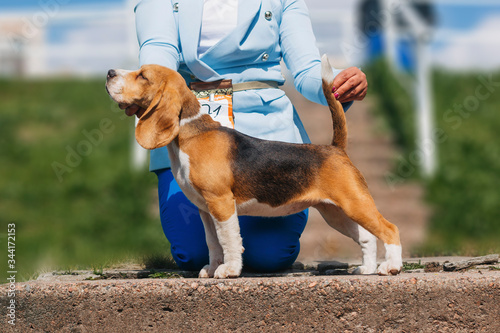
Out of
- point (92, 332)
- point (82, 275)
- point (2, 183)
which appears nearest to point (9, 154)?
point (2, 183)

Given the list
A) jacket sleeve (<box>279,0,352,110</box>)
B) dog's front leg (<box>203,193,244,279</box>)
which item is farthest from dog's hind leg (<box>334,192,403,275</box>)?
jacket sleeve (<box>279,0,352,110</box>)

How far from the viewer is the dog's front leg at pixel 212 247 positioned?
254cm

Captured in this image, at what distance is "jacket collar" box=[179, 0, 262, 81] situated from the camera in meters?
2.76

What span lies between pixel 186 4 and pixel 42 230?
4.49 metres

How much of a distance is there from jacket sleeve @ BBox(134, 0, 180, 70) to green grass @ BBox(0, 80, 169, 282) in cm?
300

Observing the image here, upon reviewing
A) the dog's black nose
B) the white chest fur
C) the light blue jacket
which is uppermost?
the light blue jacket

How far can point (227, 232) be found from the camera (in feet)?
7.63

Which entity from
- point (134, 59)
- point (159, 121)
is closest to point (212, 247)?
point (159, 121)

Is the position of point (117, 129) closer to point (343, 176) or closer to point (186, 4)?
point (186, 4)

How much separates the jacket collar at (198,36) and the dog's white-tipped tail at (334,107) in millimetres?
549

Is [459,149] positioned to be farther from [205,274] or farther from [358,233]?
[205,274]

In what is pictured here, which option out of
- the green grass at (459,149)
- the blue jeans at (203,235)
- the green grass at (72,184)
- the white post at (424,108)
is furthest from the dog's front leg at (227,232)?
the white post at (424,108)

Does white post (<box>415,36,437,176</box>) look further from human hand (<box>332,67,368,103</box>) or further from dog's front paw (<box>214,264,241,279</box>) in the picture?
dog's front paw (<box>214,264,241,279</box>)

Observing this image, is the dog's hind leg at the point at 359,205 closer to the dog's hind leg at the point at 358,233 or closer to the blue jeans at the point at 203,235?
the dog's hind leg at the point at 358,233
